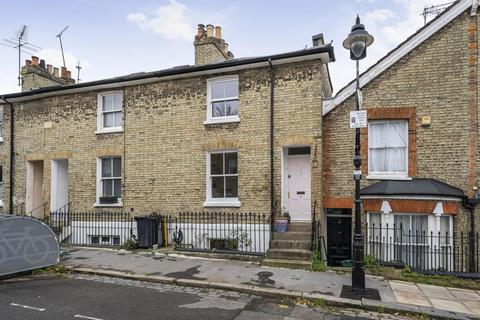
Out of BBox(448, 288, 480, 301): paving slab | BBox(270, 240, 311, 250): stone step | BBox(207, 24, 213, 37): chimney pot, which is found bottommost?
BBox(448, 288, 480, 301): paving slab

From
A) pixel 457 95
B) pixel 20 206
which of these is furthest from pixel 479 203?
→ pixel 20 206

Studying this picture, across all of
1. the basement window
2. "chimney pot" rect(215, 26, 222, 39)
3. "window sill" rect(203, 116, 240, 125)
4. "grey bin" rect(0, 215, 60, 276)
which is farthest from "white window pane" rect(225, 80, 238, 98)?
"grey bin" rect(0, 215, 60, 276)

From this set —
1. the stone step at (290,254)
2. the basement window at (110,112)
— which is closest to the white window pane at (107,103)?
the basement window at (110,112)

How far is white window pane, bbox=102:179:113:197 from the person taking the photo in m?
13.4

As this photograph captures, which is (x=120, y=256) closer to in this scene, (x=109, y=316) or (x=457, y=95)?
(x=109, y=316)

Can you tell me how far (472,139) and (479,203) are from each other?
188 centimetres

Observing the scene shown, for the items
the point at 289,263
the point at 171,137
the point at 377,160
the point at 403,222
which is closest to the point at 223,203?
the point at 171,137

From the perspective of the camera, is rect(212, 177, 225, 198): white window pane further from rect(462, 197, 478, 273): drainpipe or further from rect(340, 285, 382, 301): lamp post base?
rect(462, 197, 478, 273): drainpipe

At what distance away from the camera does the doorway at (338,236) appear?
1193 centimetres

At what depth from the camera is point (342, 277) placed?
813 cm

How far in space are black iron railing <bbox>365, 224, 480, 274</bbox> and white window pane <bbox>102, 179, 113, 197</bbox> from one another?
965 centimetres

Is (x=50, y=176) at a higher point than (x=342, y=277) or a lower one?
higher

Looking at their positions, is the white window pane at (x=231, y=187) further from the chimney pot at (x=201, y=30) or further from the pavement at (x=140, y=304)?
the chimney pot at (x=201, y=30)

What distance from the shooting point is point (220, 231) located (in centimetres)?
1125
